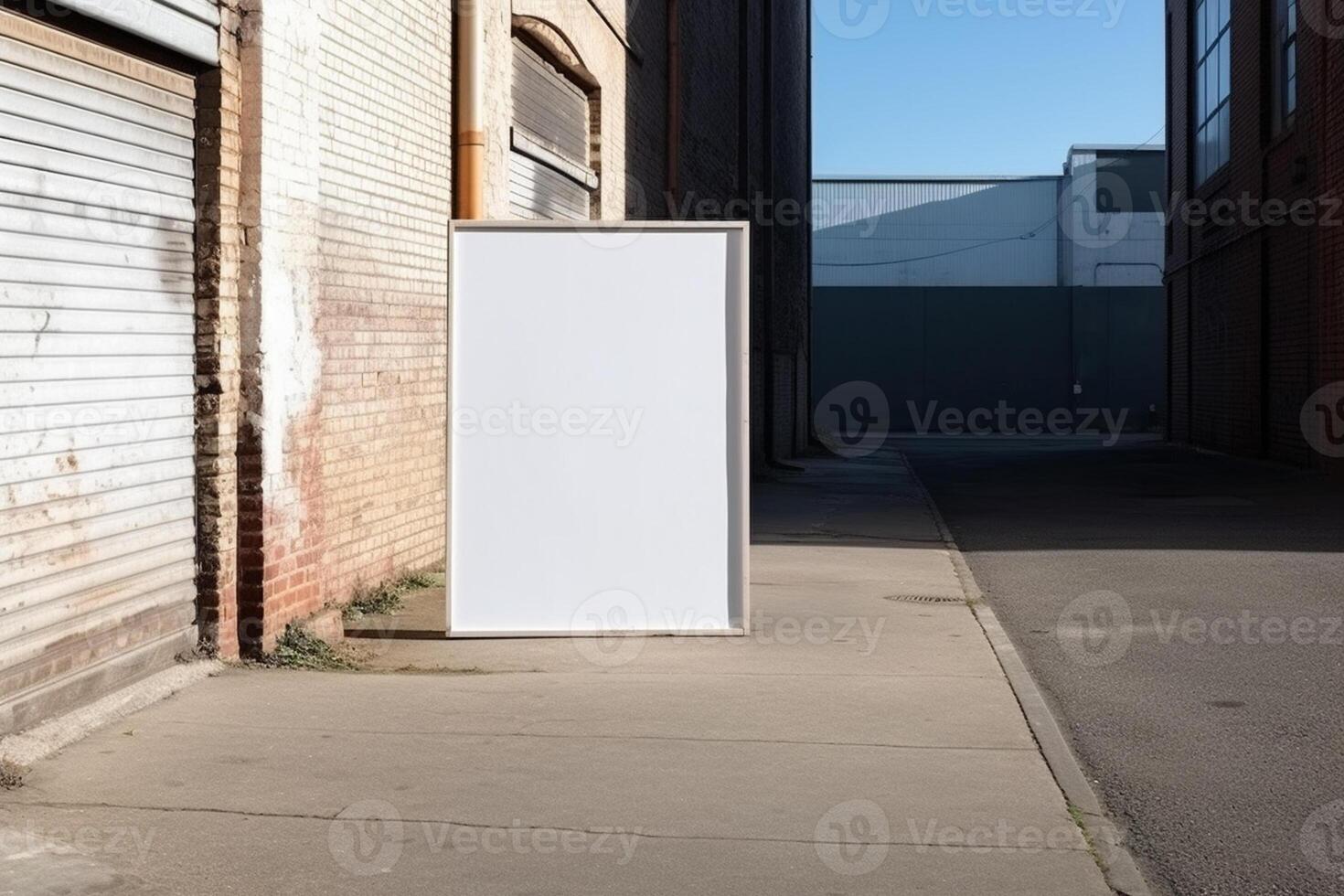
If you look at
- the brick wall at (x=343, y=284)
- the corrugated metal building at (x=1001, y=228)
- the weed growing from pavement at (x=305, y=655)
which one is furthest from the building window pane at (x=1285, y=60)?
the corrugated metal building at (x=1001, y=228)

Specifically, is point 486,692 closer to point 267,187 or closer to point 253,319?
point 253,319

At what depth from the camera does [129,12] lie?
6.48m

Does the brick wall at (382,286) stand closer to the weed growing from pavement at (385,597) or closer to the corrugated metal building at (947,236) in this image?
the weed growing from pavement at (385,597)

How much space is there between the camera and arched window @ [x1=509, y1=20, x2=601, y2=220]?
40.5 feet

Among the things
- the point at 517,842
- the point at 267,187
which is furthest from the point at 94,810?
the point at 267,187

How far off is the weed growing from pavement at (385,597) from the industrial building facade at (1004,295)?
1418 inches

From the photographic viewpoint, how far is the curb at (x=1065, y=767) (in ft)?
15.7

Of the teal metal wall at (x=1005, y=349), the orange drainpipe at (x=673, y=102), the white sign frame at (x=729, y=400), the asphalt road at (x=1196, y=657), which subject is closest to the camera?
the asphalt road at (x=1196, y=657)

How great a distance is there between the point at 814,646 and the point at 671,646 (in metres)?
0.79

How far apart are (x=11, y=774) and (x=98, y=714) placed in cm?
86

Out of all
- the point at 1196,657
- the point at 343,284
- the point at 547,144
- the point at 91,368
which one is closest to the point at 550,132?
the point at 547,144

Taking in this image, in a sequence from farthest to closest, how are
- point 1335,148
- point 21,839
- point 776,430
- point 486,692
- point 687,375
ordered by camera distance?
point 776,430
point 1335,148
point 687,375
point 486,692
point 21,839

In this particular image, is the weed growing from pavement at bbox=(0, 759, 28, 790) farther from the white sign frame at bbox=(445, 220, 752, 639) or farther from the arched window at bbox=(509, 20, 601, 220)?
the arched window at bbox=(509, 20, 601, 220)

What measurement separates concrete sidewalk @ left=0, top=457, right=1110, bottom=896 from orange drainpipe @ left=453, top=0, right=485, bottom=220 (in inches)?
144
